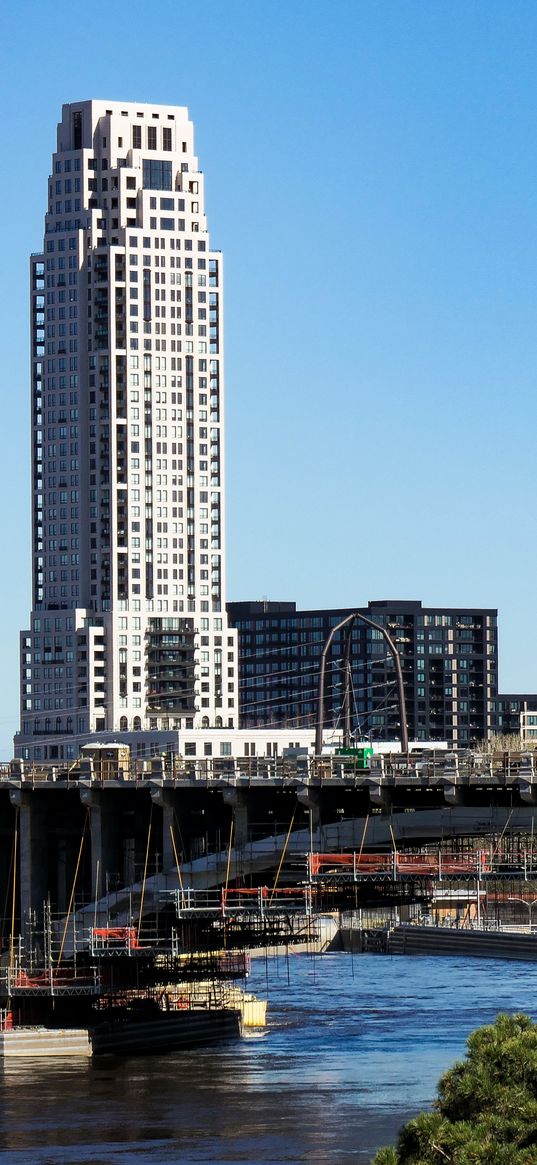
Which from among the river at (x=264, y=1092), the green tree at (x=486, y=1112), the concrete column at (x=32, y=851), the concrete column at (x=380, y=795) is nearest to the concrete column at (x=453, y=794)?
the concrete column at (x=380, y=795)

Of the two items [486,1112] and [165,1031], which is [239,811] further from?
[486,1112]

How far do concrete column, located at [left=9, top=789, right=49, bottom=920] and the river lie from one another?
41.7ft

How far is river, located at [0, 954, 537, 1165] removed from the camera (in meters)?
83.9

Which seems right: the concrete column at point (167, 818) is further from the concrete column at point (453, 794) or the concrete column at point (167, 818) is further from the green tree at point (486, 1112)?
the green tree at point (486, 1112)

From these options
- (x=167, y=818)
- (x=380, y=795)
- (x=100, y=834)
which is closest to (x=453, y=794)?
(x=380, y=795)

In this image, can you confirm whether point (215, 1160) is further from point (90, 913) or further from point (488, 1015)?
point (488, 1015)

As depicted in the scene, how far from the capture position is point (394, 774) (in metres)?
114

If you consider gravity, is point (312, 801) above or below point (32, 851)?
above

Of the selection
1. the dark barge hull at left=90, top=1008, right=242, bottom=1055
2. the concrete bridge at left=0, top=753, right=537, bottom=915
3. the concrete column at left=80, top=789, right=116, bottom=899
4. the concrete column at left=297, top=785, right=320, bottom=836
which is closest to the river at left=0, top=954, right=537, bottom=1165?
the dark barge hull at left=90, top=1008, right=242, bottom=1055

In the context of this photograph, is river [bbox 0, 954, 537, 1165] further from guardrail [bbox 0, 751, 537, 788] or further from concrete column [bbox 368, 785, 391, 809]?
guardrail [bbox 0, 751, 537, 788]

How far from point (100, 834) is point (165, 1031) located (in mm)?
11259

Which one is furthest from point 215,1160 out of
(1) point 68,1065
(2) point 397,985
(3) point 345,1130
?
(2) point 397,985

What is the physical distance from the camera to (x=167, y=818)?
4636 inches

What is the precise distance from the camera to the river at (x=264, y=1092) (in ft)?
275
